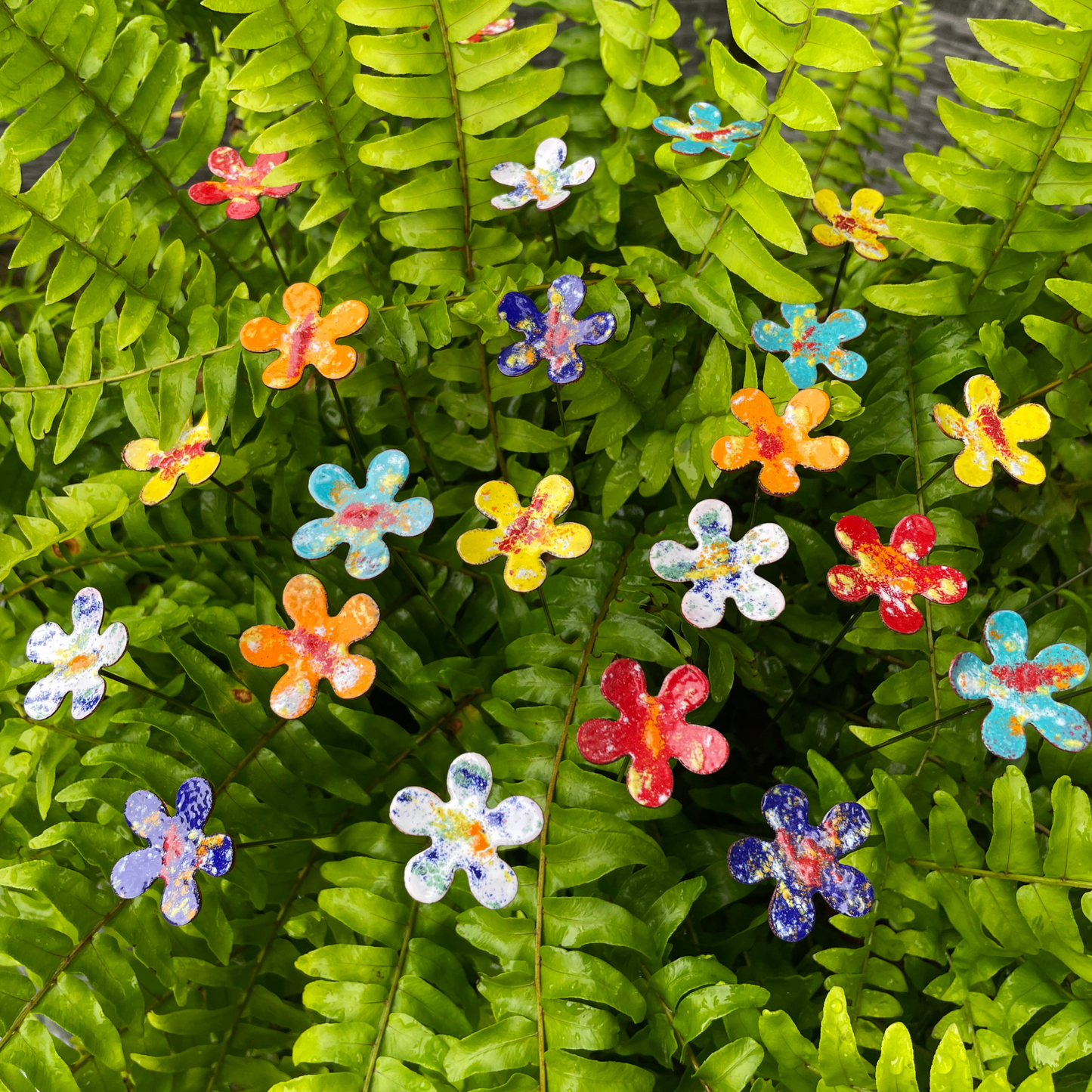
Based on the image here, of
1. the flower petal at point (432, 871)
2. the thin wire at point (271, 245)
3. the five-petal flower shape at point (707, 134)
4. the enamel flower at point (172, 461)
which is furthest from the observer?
the thin wire at point (271, 245)

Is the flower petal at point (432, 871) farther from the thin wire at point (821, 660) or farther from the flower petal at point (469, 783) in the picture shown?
the thin wire at point (821, 660)

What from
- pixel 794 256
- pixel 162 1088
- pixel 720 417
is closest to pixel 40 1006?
pixel 162 1088

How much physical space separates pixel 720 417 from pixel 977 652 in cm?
29

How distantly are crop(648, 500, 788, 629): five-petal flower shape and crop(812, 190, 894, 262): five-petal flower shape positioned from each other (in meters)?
0.35

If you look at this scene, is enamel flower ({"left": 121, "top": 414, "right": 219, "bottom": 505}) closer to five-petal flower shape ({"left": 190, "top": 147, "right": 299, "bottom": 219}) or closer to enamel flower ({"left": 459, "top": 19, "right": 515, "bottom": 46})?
five-petal flower shape ({"left": 190, "top": 147, "right": 299, "bottom": 219})

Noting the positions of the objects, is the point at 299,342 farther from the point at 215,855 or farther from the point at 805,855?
the point at 805,855

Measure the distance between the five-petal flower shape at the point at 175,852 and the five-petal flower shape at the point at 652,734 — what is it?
253 mm

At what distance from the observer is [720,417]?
0.69 meters

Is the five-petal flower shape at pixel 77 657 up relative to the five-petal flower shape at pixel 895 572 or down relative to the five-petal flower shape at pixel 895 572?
up

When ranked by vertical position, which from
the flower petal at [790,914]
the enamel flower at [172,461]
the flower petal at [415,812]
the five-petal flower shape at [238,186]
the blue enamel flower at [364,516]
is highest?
the five-petal flower shape at [238,186]

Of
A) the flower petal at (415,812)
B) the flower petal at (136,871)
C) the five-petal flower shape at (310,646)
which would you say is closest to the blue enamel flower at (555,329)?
the five-petal flower shape at (310,646)

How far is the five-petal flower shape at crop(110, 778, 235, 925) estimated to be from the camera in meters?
0.55

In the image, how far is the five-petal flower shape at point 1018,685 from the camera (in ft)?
1.83

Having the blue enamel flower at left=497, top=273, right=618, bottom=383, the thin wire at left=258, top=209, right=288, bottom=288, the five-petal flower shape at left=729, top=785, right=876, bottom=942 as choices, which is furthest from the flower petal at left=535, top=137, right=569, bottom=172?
the five-petal flower shape at left=729, top=785, right=876, bottom=942
